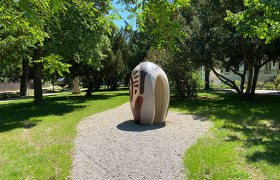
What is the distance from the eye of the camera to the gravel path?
6008 mm

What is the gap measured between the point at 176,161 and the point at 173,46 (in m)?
3.01

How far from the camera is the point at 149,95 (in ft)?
33.8

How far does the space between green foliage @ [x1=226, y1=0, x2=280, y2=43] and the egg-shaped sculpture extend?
3.15 meters

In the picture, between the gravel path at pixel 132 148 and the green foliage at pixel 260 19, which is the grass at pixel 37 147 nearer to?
the gravel path at pixel 132 148

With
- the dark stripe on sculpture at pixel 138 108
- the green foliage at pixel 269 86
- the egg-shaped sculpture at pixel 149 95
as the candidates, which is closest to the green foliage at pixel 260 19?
the egg-shaped sculpture at pixel 149 95

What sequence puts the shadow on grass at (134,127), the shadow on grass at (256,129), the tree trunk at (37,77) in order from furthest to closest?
the tree trunk at (37,77) → the shadow on grass at (134,127) → the shadow on grass at (256,129)

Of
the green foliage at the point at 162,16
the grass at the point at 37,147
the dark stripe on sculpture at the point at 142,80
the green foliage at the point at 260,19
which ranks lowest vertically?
the grass at the point at 37,147

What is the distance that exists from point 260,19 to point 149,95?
4.20 meters

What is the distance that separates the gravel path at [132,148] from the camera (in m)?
6.01

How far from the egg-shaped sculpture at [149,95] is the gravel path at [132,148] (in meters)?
0.41

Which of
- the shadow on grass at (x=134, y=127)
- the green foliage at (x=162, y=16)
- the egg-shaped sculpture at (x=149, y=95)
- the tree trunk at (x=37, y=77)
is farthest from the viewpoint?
the tree trunk at (x=37, y=77)

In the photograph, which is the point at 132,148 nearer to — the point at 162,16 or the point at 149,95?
the point at 149,95

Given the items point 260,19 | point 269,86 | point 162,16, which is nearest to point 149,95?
point 260,19

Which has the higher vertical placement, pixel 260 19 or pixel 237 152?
pixel 260 19
